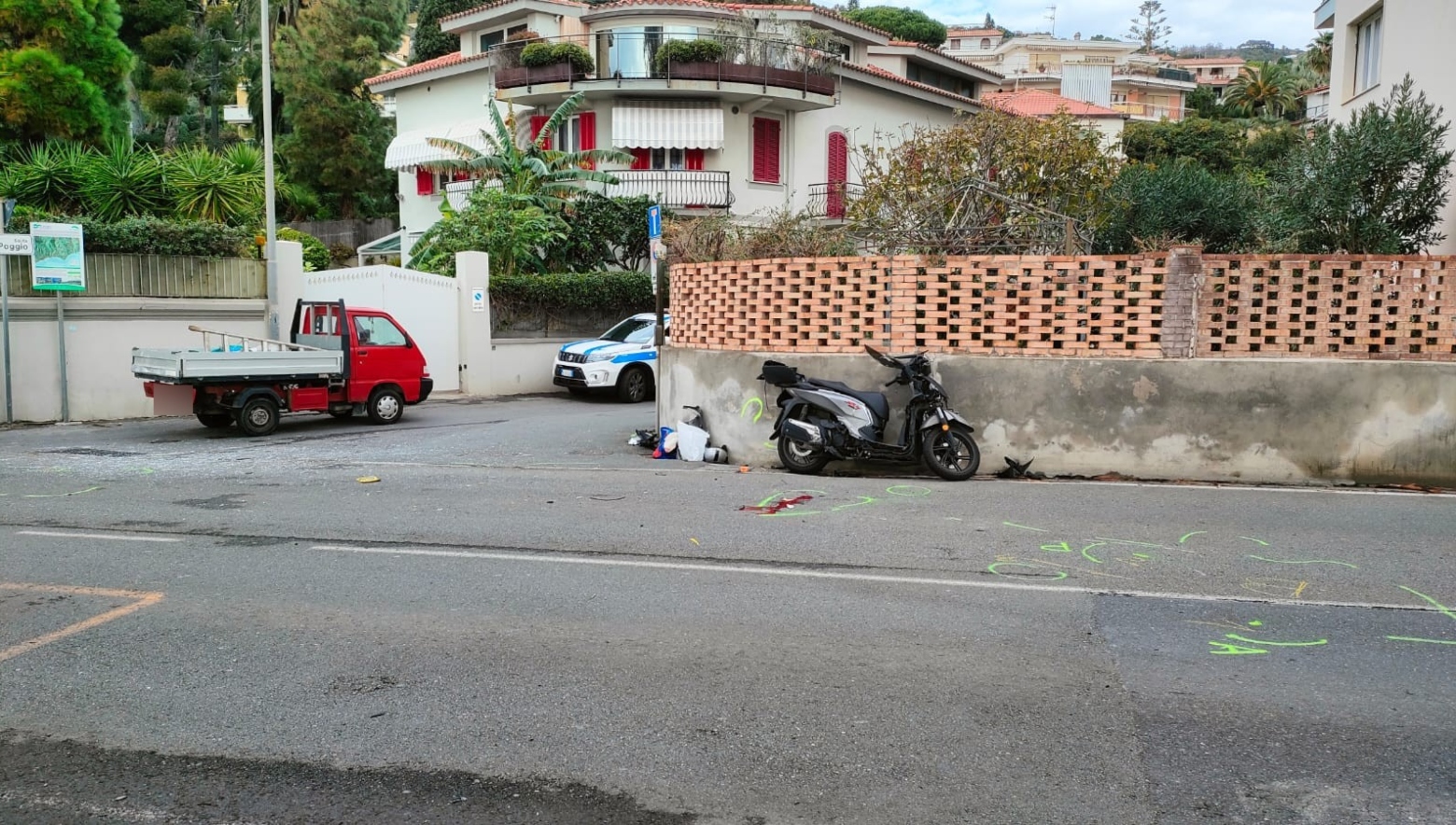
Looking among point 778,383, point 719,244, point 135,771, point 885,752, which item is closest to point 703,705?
point 885,752

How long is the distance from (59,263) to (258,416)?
4.43m

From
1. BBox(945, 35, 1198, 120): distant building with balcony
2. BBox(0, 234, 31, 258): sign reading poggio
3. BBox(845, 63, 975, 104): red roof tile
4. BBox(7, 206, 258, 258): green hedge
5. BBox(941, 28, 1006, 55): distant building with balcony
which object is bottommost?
BBox(0, 234, 31, 258): sign reading poggio

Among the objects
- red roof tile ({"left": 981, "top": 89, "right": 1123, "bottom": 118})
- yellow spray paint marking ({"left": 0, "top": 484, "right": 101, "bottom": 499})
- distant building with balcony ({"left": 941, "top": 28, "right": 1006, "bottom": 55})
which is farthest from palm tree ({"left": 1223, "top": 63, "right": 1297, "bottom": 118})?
yellow spray paint marking ({"left": 0, "top": 484, "right": 101, "bottom": 499})

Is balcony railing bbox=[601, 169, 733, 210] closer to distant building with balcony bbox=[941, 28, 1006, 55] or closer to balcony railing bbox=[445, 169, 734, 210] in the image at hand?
balcony railing bbox=[445, 169, 734, 210]

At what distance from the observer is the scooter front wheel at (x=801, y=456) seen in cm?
1143

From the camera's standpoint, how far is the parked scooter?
11.0 metres

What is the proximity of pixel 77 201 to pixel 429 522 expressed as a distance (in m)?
14.6

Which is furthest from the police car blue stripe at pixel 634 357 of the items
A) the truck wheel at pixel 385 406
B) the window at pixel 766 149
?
the window at pixel 766 149

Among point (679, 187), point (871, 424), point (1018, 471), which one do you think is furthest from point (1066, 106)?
point (871, 424)

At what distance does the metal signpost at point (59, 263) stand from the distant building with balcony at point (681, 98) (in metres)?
13.8

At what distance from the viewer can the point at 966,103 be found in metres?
35.8

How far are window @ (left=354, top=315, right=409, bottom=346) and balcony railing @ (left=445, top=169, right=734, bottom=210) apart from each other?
12.5 meters

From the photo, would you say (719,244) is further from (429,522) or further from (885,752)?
(885,752)

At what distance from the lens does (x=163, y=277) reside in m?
17.8
